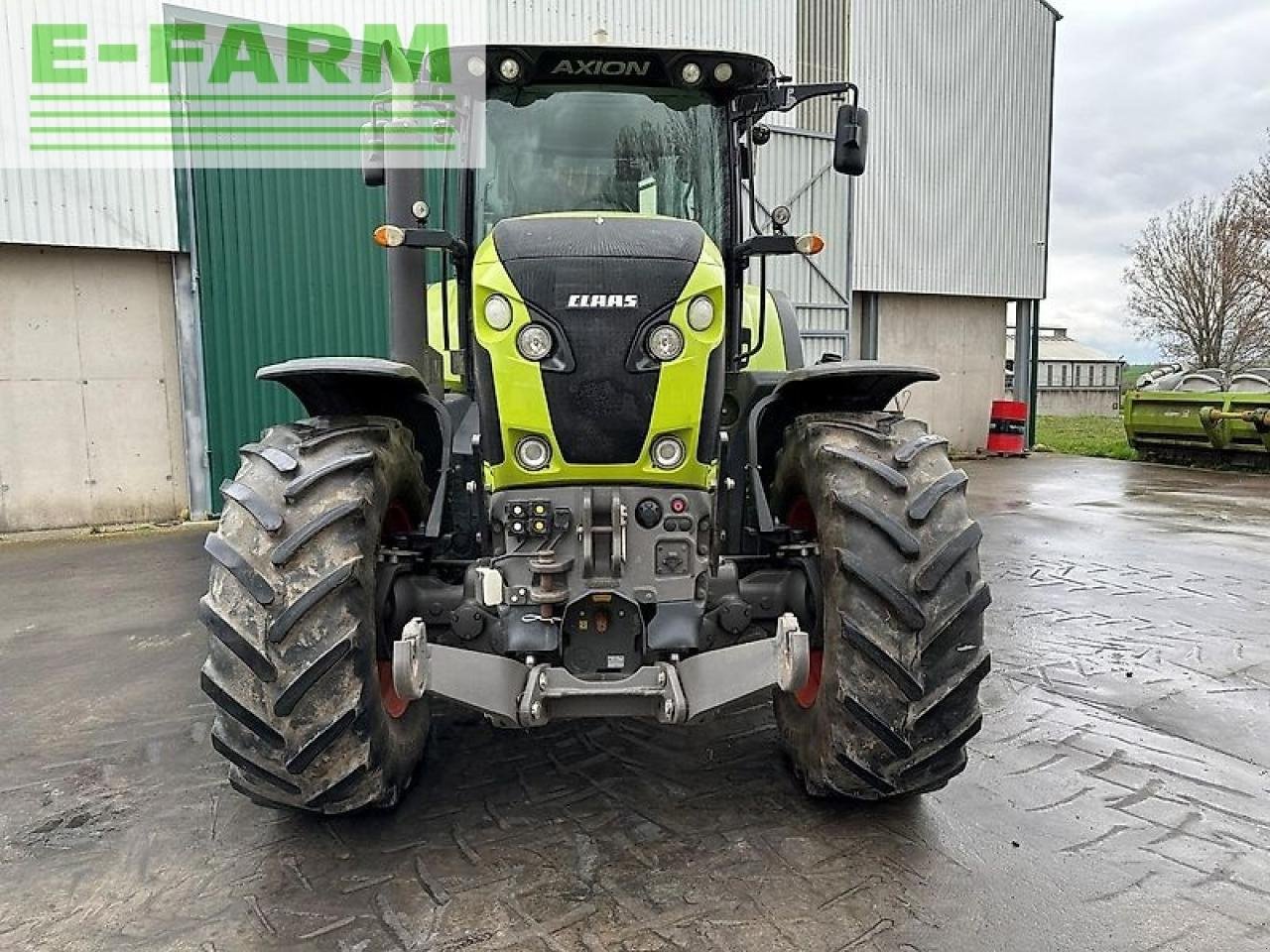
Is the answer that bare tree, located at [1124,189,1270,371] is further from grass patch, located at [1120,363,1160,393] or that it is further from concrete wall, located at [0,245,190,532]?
concrete wall, located at [0,245,190,532]

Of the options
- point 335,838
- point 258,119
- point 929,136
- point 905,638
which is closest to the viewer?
point 905,638

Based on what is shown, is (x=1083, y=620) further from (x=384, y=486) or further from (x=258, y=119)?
(x=258, y=119)

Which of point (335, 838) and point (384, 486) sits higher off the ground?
point (384, 486)

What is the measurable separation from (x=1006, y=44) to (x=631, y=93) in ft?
49.9

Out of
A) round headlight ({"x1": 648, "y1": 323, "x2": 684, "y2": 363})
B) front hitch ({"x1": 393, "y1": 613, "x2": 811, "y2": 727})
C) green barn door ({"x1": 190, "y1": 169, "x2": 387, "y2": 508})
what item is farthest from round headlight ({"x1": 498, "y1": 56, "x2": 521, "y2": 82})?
green barn door ({"x1": 190, "y1": 169, "x2": 387, "y2": 508})

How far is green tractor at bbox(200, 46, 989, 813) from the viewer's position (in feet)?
9.52

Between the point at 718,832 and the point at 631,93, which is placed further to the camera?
the point at 631,93

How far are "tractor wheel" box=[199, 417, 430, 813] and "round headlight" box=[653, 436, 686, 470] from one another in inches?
36.1

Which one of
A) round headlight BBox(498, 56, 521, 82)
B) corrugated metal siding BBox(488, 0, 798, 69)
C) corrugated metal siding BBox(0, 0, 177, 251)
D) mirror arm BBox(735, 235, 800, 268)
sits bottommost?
mirror arm BBox(735, 235, 800, 268)

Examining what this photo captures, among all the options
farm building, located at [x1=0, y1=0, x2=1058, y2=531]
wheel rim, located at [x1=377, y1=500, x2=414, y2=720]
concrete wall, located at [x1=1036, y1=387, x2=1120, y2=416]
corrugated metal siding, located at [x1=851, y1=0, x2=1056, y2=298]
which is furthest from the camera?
concrete wall, located at [x1=1036, y1=387, x2=1120, y2=416]

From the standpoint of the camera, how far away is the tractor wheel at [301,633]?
2.83 m

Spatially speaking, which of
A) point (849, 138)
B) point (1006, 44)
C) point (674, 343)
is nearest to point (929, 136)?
point (1006, 44)

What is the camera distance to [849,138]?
3.66 meters

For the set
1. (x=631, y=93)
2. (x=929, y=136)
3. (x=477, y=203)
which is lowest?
(x=477, y=203)
